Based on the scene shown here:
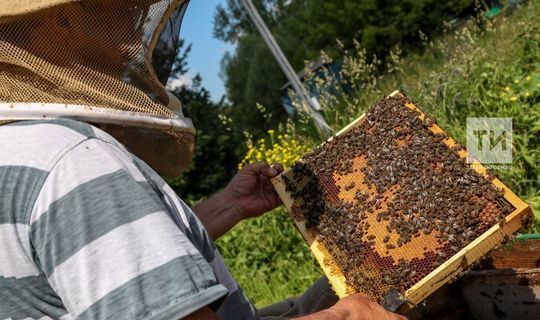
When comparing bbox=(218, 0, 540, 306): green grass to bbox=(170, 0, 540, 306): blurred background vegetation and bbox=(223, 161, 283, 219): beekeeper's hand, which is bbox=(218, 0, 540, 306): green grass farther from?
bbox=(223, 161, 283, 219): beekeeper's hand

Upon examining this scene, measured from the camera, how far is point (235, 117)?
36.5 m

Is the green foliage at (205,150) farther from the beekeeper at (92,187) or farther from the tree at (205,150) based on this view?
the beekeeper at (92,187)

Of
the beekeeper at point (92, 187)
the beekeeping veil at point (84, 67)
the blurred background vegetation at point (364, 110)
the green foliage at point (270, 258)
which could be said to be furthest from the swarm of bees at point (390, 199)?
the green foliage at point (270, 258)

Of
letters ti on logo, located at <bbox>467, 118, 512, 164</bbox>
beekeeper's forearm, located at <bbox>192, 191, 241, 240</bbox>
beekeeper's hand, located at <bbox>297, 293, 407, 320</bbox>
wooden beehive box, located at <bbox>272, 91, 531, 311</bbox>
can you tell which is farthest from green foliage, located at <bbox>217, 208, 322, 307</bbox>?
beekeeper's hand, located at <bbox>297, 293, 407, 320</bbox>

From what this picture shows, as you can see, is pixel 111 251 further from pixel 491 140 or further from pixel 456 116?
pixel 456 116

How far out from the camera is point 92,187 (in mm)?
1363

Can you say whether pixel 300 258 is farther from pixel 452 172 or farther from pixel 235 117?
pixel 235 117

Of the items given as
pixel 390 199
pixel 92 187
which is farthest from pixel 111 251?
pixel 390 199

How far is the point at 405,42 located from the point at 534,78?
73.7 ft

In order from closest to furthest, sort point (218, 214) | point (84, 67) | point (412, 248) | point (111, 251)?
point (111, 251), point (84, 67), point (412, 248), point (218, 214)

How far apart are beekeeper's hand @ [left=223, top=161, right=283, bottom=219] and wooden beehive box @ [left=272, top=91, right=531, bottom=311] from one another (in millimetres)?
306

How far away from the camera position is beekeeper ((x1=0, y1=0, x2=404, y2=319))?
4.25 feet

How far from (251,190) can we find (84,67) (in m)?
1.57

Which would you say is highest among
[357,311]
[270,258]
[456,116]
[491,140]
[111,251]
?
[111,251]
